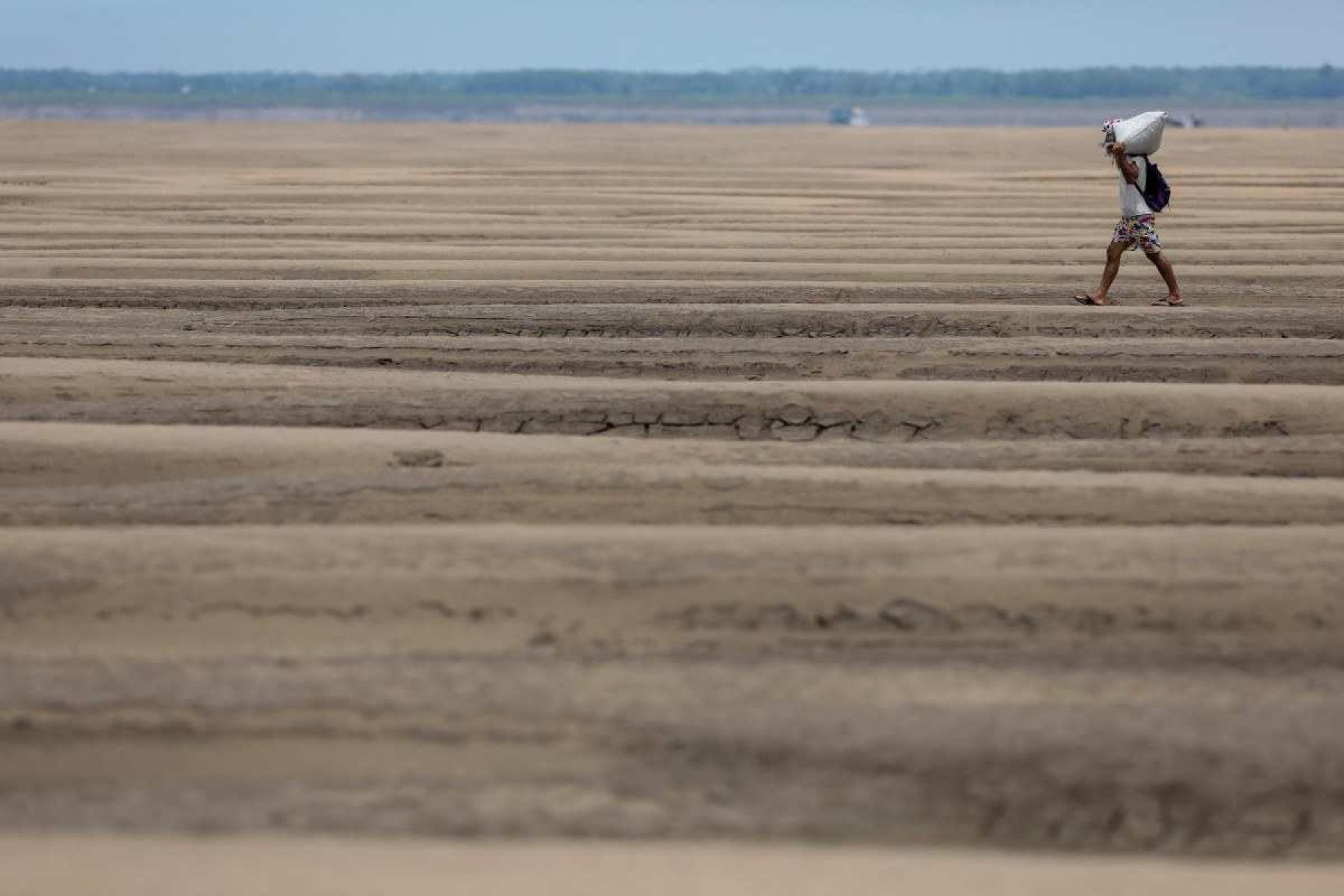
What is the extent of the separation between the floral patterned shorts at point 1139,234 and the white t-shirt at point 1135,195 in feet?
0.10

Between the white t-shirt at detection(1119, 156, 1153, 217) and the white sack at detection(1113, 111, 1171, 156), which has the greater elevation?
the white sack at detection(1113, 111, 1171, 156)

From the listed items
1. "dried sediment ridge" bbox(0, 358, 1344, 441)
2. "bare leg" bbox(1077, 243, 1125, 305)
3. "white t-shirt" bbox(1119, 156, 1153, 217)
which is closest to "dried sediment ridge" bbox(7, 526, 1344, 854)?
"dried sediment ridge" bbox(0, 358, 1344, 441)

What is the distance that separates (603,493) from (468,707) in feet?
2.70

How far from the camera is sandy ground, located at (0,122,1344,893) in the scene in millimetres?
1947

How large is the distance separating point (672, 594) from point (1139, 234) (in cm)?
370

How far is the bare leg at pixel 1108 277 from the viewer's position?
542cm

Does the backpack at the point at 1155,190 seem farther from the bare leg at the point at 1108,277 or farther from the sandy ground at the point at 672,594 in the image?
the sandy ground at the point at 672,594

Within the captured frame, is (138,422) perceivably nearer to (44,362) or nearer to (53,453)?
(53,453)

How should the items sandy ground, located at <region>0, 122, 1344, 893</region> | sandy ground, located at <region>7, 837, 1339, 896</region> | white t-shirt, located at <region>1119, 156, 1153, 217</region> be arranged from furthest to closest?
1. white t-shirt, located at <region>1119, 156, 1153, 217</region>
2. sandy ground, located at <region>0, 122, 1344, 893</region>
3. sandy ground, located at <region>7, 837, 1339, 896</region>

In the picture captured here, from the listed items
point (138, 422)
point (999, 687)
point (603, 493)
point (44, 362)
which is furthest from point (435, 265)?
point (999, 687)

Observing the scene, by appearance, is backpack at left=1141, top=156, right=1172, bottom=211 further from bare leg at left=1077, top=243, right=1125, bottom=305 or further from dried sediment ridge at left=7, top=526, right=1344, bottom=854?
dried sediment ridge at left=7, top=526, right=1344, bottom=854

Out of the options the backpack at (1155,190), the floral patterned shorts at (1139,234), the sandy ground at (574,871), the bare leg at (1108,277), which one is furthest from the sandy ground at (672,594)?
the backpack at (1155,190)

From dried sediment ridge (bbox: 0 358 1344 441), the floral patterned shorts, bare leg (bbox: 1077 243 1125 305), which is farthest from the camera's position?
the floral patterned shorts

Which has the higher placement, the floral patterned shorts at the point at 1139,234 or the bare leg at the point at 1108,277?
the floral patterned shorts at the point at 1139,234
